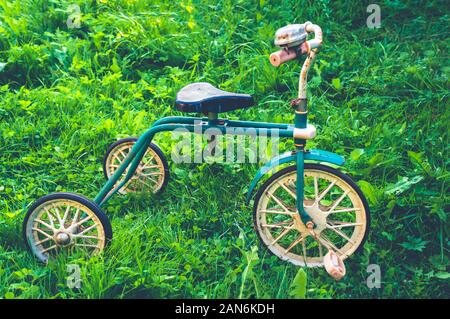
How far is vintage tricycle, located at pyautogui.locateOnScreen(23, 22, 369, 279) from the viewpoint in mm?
3146

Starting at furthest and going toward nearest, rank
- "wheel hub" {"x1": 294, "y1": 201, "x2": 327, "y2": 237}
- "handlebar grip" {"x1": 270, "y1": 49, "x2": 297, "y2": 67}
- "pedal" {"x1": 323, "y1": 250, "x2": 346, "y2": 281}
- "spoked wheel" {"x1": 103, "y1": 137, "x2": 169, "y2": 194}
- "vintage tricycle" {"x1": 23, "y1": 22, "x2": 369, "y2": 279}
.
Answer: "spoked wheel" {"x1": 103, "y1": 137, "x2": 169, "y2": 194} → "wheel hub" {"x1": 294, "y1": 201, "x2": 327, "y2": 237} → "vintage tricycle" {"x1": 23, "y1": 22, "x2": 369, "y2": 279} → "pedal" {"x1": 323, "y1": 250, "x2": 346, "y2": 281} → "handlebar grip" {"x1": 270, "y1": 49, "x2": 297, "y2": 67}

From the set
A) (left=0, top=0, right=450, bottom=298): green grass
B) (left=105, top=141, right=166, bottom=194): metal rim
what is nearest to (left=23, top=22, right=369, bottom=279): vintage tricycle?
(left=0, top=0, right=450, bottom=298): green grass

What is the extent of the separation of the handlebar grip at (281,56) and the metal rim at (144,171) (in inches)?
49.2

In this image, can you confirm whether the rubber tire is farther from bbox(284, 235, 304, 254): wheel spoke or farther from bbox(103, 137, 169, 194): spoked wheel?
bbox(103, 137, 169, 194): spoked wheel

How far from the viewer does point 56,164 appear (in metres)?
4.12

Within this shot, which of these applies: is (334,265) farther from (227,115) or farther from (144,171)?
(227,115)

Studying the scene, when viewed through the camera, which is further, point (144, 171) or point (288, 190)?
point (144, 171)

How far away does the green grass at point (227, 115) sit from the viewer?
329cm

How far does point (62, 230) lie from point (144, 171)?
782mm

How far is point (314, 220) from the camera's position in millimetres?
3279

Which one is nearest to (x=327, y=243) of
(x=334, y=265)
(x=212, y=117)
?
(x=334, y=265)

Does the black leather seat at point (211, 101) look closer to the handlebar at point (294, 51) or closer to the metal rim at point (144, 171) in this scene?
the handlebar at point (294, 51)

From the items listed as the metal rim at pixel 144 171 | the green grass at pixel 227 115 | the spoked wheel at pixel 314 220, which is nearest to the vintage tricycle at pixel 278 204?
the spoked wheel at pixel 314 220

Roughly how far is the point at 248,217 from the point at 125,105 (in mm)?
1489
